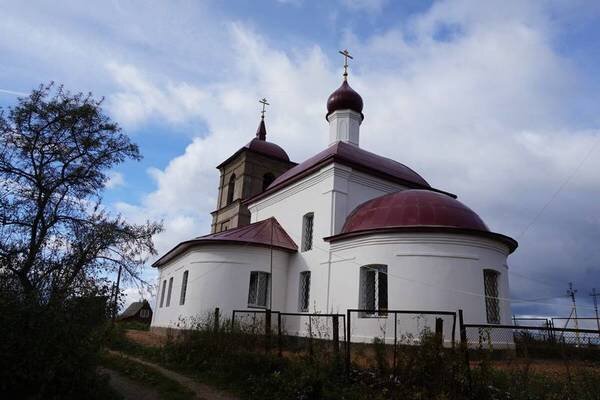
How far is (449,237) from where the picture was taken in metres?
12.6

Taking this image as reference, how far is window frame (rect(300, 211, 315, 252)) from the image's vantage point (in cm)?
1683

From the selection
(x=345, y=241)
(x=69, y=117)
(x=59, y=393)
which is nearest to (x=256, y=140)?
(x=345, y=241)

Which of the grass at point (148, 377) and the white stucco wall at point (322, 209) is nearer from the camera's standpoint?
the grass at point (148, 377)

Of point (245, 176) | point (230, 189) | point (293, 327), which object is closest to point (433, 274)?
point (293, 327)

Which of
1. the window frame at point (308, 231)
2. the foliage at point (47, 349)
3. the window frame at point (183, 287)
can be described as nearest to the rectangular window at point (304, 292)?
the window frame at point (308, 231)

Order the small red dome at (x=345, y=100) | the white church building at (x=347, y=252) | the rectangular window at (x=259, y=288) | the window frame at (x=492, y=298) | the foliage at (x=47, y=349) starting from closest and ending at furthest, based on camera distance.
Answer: the foliage at (x=47, y=349) → the white church building at (x=347, y=252) → the window frame at (x=492, y=298) → the rectangular window at (x=259, y=288) → the small red dome at (x=345, y=100)

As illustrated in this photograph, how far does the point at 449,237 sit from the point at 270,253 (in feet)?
21.5

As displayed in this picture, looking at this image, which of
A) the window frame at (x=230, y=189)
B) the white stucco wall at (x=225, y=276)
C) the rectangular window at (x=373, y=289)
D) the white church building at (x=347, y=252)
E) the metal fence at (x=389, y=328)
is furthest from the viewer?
the window frame at (x=230, y=189)

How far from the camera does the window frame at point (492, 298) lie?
12753 millimetres

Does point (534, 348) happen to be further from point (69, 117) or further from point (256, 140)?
point (256, 140)

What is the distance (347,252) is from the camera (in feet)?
46.9

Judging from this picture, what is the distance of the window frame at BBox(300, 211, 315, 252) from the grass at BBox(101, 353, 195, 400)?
7.46 m

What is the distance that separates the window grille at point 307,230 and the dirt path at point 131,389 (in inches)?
333

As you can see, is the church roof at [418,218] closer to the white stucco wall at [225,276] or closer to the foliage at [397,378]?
the white stucco wall at [225,276]
